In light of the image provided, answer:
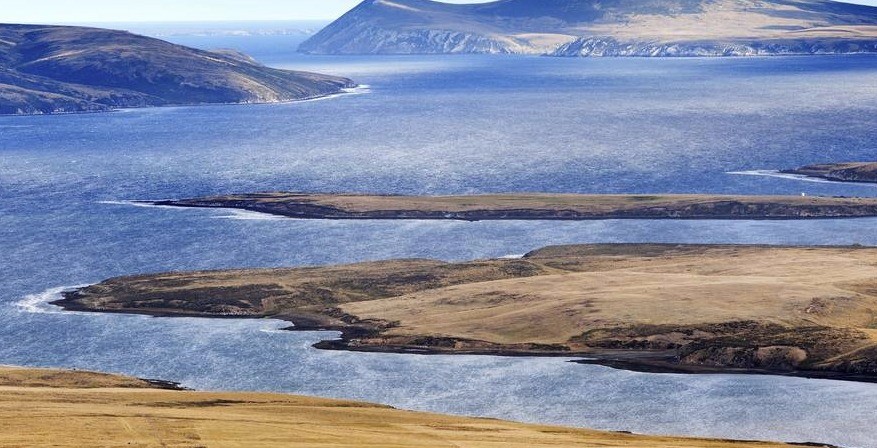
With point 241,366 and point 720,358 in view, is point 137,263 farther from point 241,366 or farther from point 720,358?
point 720,358

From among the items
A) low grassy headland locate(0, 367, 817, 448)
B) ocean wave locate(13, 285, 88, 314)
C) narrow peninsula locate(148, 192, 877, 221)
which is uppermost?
low grassy headland locate(0, 367, 817, 448)

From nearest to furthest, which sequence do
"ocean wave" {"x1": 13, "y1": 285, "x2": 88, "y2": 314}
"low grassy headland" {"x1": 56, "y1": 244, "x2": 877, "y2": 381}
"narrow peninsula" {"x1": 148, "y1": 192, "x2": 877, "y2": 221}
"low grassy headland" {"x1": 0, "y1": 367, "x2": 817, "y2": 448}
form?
1. "low grassy headland" {"x1": 0, "y1": 367, "x2": 817, "y2": 448}
2. "low grassy headland" {"x1": 56, "y1": 244, "x2": 877, "y2": 381}
3. "ocean wave" {"x1": 13, "y1": 285, "x2": 88, "y2": 314}
4. "narrow peninsula" {"x1": 148, "y1": 192, "x2": 877, "y2": 221}

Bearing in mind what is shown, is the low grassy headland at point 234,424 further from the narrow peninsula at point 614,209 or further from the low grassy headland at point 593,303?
the narrow peninsula at point 614,209

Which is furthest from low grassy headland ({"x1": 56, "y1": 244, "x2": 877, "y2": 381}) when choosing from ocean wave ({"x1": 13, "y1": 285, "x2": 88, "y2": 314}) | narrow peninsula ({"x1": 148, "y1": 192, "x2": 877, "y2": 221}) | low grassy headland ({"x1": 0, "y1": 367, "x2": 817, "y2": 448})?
narrow peninsula ({"x1": 148, "y1": 192, "x2": 877, "y2": 221})

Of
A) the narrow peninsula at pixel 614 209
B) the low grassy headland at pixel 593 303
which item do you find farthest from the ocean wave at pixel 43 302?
the narrow peninsula at pixel 614 209

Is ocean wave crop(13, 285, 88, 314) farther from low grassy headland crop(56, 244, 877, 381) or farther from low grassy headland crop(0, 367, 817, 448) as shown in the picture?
low grassy headland crop(0, 367, 817, 448)

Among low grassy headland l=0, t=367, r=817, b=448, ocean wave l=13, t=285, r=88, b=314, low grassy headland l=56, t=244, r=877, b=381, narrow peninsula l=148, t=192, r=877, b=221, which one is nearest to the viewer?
low grassy headland l=0, t=367, r=817, b=448
